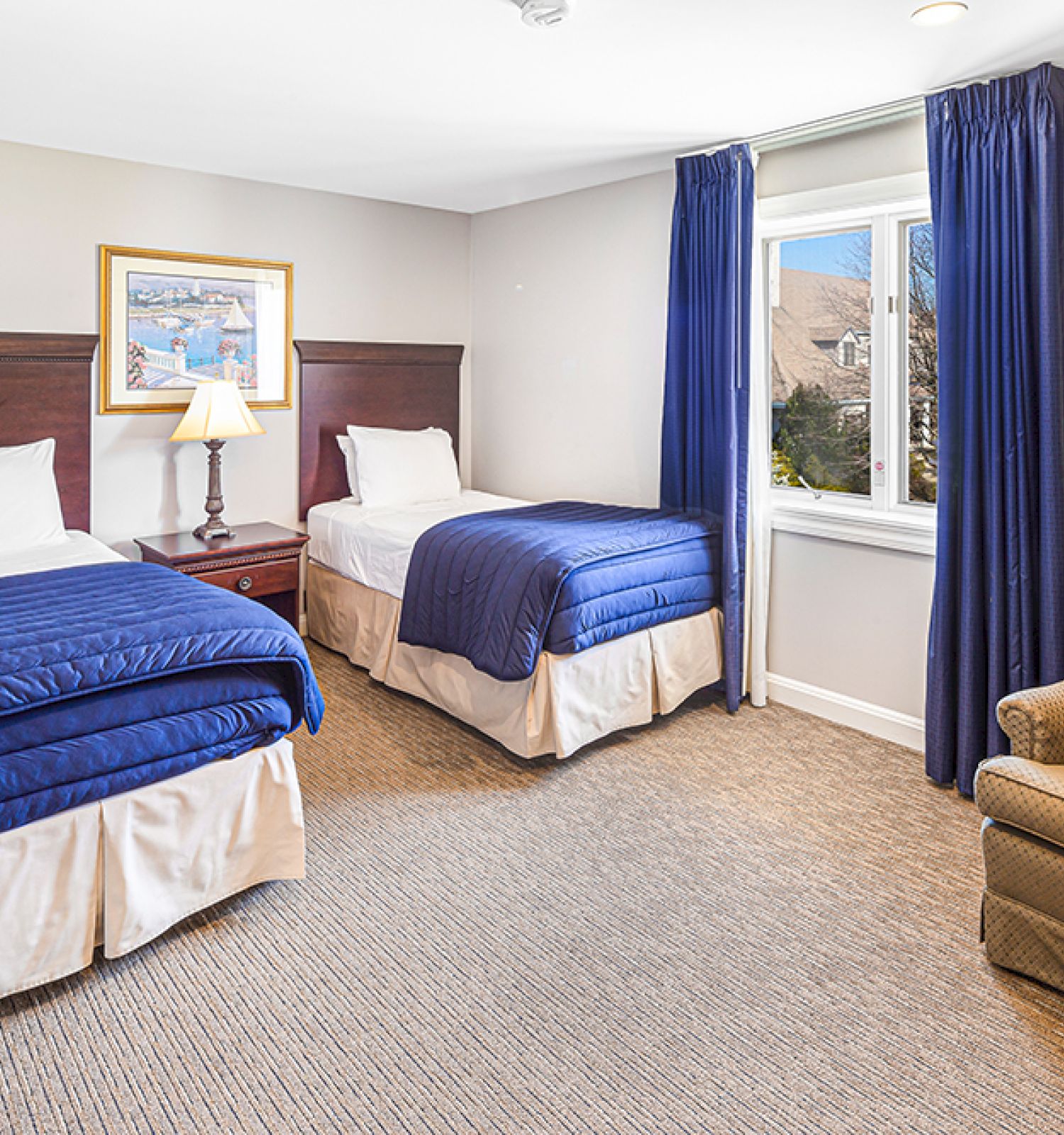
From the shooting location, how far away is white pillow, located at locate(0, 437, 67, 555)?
3.42 meters

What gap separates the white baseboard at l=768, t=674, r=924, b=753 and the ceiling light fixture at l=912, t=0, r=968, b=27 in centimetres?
232

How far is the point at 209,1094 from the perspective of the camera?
5.79ft

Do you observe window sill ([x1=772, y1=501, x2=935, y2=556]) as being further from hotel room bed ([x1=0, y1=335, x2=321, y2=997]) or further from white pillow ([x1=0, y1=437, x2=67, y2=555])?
white pillow ([x1=0, y1=437, x2=67, y2=555])

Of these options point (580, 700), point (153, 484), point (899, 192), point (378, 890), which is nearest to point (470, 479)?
point (153, 484)

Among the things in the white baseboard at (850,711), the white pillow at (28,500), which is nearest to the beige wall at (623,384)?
the white baseboard at (850,711)

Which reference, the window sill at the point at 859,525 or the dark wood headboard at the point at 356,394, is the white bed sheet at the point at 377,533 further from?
the window sill at the point at 859,525

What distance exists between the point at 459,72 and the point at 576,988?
268 centimetres

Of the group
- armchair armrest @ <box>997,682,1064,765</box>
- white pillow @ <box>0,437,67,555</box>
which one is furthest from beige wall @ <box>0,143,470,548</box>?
armchair armrest @ <box>997,682,1064,765</box>

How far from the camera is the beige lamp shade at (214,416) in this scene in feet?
13.2

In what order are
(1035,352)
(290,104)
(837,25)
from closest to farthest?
(837,25) < (1035,352) < (290,104)

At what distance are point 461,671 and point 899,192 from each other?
242cm

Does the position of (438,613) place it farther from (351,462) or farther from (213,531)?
(351,462)

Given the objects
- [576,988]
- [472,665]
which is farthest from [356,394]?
[576,988]

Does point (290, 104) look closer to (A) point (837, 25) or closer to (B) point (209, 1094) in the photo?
(A) point (837, 25)
